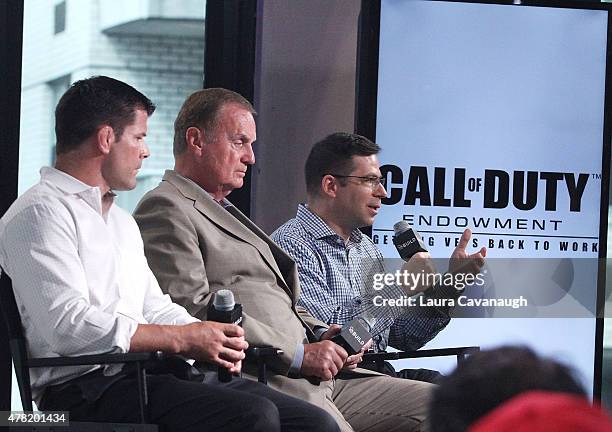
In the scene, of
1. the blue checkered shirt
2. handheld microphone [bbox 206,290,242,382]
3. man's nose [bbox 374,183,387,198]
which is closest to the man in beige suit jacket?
the blue checkered shirt

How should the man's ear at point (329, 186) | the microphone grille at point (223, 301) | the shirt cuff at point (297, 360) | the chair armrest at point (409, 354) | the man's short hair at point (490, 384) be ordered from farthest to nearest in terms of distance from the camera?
the man's ear at point (329, 186)
the chair armrest at point (409, 354)
the shirt cuff at point (297, 360)
the microphone grille at point (223, 301)
the man's short hair at point (490, 384)

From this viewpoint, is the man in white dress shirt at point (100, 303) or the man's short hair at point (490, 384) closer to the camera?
the man's short hair at point (490, 384)

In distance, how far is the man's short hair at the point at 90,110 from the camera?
10.2 feet

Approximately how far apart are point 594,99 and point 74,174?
2761 mm

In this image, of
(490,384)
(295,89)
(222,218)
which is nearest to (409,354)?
(222,218)

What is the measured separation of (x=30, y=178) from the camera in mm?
4645

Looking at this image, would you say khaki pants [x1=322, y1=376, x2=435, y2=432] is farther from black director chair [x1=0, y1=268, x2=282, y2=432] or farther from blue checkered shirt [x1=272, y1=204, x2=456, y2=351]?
black director chair [x1=0, y1=268, x2=282, y2=432]

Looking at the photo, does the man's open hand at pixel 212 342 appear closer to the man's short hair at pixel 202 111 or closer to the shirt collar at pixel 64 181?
the shirt collar at pixel 64 181

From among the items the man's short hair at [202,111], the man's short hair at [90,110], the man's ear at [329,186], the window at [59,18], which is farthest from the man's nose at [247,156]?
the window at [59,18]

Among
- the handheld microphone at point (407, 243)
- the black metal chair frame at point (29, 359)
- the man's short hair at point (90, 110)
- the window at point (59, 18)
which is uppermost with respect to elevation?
the window at point (59, 18)

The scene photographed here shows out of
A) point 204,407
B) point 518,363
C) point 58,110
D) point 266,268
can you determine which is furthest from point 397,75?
point 518,363

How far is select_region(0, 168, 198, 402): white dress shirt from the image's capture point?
2.78 metres

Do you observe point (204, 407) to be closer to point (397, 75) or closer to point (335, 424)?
point (335, 424)
